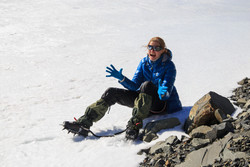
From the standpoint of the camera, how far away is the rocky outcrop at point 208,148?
2640 millimetres

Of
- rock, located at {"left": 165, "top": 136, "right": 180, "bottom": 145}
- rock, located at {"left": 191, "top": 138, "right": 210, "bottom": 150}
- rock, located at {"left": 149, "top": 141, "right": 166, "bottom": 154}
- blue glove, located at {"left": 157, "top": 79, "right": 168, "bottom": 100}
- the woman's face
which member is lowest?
rock, located at {"left": 149, "top": 141, "right": 166, "bottom": 154}

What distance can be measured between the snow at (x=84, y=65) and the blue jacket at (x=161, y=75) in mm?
323

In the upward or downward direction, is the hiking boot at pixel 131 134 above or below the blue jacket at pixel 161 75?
below

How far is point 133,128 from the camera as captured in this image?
3902 mm

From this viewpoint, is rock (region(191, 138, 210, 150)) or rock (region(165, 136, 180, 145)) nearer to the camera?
rock (region(191, 138, 210, 150))

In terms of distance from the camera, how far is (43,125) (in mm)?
4785

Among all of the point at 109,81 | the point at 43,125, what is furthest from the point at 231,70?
the point at 43,125

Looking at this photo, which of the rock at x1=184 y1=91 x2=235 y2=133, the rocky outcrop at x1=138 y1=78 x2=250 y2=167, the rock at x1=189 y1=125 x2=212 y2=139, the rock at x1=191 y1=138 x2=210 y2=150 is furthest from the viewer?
the rock at x1=184 y1=91 x2=235 y2=133

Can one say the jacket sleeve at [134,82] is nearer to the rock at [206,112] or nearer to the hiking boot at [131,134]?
the hiking boot at [131,134]

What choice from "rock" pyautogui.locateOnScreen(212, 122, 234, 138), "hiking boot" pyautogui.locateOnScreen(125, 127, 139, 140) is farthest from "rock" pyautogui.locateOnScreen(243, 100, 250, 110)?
"hiking boot" pyautogui.locateOnScreen(125, 127, 139, 140)

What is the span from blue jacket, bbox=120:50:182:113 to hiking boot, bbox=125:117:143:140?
56 centimetres

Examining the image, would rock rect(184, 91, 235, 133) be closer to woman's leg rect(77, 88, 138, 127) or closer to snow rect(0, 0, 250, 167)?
snow rect(0, 0, 250, 167)

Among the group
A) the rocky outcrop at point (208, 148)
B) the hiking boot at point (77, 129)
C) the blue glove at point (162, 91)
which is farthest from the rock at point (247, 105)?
the hiking boot at point (77, 129)

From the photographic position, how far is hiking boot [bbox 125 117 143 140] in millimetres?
3814
